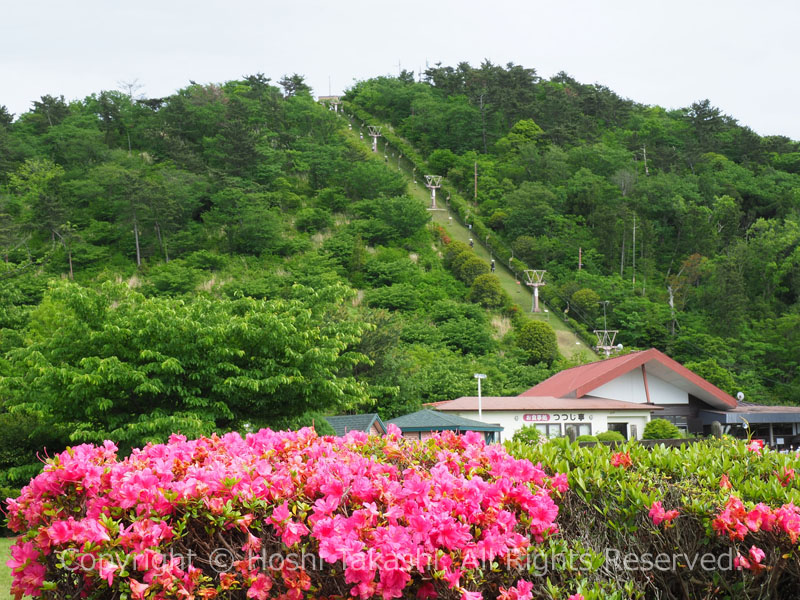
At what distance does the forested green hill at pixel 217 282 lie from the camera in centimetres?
1312

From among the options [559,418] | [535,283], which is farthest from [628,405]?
[535,283]

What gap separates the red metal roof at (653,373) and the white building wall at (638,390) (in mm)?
231

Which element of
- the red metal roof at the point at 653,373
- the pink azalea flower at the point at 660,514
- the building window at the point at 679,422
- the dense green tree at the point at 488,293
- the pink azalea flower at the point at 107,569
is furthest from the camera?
the dense green tree at the point at 488,293

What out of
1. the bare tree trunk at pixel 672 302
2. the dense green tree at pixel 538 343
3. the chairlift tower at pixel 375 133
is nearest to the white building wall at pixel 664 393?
the dense green tree at pixel 538 343

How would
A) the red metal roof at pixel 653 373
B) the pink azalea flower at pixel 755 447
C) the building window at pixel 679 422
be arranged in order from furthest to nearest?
1. the building window at pixel 679 422
2. the red metal roof at pixel 653 373
3. the pink azalea flower at pixel 755 447

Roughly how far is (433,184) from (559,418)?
4194 cm

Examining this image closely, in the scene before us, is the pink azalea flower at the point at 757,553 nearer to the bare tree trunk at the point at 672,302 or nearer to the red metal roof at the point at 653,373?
the red metal roof at the point at 653,373

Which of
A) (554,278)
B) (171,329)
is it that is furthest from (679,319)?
(171,329)

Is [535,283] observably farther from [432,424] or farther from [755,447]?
[755,447]

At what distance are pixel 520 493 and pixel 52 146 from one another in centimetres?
6220

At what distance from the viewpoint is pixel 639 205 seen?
194 ft

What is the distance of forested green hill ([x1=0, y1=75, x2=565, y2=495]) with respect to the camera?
43.1 feet

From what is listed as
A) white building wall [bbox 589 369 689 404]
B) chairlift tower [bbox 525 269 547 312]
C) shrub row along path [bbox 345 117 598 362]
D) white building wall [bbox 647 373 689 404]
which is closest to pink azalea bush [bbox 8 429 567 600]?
white building wall [bbox 589 369 689 404]

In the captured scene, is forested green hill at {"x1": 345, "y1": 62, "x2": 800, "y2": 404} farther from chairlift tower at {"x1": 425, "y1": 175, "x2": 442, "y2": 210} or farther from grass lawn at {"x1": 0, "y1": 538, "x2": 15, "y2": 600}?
grass lawn at {"x1": 0, "y1": 538, "x2": 15, "y2": 600}
